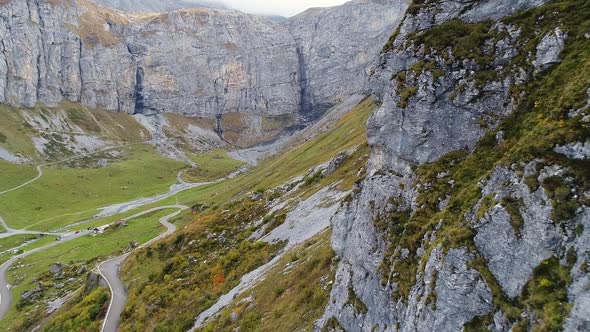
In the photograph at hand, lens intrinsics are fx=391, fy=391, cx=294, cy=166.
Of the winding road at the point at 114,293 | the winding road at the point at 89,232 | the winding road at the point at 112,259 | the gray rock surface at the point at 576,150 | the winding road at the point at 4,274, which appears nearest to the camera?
the gray rock surface at the point at 576,150

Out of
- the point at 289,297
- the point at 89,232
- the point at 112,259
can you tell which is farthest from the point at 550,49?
the point at 89,232

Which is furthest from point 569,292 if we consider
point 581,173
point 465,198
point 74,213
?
point 74,213

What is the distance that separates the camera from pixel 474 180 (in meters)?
15.6

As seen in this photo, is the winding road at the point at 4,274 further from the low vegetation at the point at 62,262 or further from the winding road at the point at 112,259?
the low vegetation at the point at 62,262

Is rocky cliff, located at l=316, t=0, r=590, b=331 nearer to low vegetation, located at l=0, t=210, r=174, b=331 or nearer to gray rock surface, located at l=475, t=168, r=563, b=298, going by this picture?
gray rock surface, located at l=475, t=168, r=563, b=298

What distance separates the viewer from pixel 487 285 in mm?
12891

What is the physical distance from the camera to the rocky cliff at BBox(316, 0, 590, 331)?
458 inches

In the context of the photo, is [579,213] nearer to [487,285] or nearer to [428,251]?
[487,285]

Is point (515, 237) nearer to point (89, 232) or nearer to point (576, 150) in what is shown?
point (576, 150)

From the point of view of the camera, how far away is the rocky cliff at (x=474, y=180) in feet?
38.2

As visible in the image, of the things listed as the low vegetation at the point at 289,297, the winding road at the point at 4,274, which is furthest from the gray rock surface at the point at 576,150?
the winding road at the point at 4,274

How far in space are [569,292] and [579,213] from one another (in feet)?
7.22

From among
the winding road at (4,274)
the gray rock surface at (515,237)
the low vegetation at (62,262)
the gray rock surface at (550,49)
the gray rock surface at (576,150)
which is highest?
the gray rock surface at (550,49)

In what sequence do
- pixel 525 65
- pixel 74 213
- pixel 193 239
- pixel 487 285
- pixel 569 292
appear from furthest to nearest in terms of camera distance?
pixel 74 213, pixel 193 239, pixel 525 65, pixel 487 285, pixel 569 292
